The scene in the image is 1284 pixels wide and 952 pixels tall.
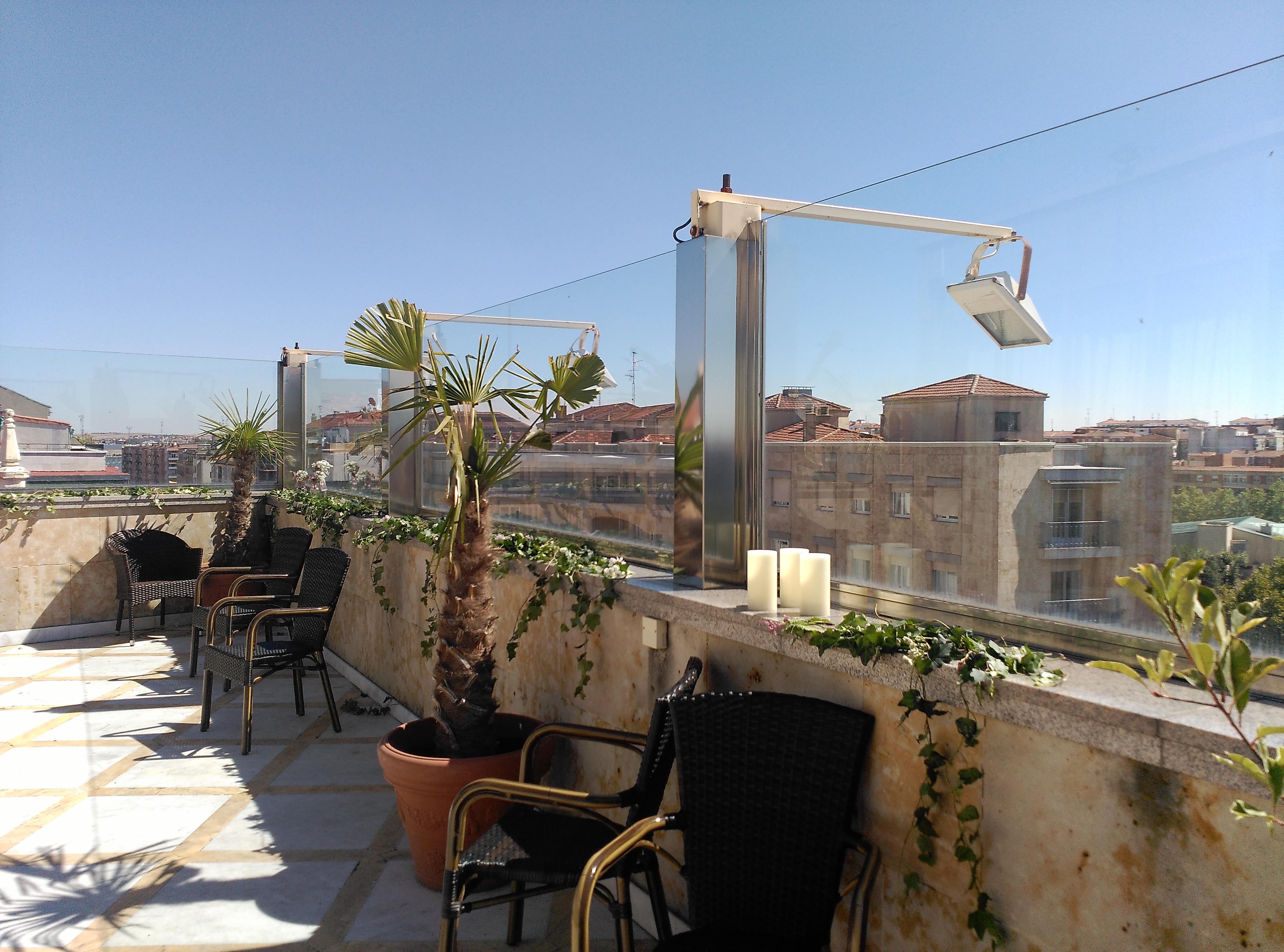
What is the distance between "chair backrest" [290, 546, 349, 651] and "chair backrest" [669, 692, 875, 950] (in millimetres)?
3310

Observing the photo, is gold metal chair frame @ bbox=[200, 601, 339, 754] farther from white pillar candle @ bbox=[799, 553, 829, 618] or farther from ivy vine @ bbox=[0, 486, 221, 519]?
white pillar candle @ bbox=[799, 553, 829, 618]

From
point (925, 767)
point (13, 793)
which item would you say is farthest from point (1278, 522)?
point (13, 793)

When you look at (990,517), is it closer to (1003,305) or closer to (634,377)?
(1003,305)

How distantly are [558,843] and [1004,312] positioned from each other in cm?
177

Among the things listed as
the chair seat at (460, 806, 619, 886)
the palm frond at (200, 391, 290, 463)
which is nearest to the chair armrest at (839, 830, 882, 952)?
the chair seat at (460, 806, 619, 886)

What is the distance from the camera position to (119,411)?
7699 mm

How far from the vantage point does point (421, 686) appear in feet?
15.2

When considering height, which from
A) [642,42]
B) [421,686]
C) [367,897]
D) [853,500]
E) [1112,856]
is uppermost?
[642,42]

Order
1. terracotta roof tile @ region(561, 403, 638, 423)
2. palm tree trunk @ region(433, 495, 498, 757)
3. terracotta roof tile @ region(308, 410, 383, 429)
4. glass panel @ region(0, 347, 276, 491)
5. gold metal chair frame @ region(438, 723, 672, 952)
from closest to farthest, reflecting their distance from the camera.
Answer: gold metal chair frame @ region(438, 723, 672, 952) → palm tree trunk @ region(433, 495, 498, 757) → terracotta roof tile @ region(561, 403, 638, 423) → terracotta roof tile @ region(308, 410, 383, 429) → glass panel @ region(0, 347, 276, 491)

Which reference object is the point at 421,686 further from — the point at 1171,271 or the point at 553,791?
the point at 1171,271

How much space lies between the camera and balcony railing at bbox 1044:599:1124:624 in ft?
5.43

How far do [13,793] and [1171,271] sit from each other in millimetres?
4841

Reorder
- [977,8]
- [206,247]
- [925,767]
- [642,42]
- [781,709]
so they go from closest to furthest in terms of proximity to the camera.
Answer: [925,767] → [781,709] → [977,8] → [642,42] → [206,247]

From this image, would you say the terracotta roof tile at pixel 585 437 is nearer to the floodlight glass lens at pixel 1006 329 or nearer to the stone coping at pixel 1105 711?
the stone coping at pixel 1105 711
